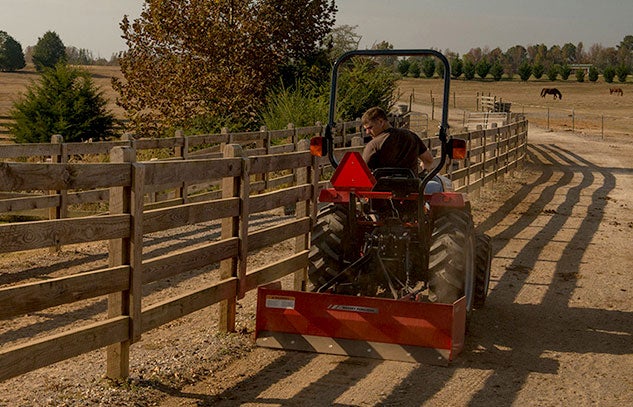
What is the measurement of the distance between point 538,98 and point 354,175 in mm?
90783

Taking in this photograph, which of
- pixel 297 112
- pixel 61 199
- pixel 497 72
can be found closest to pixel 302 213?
pixel 61 199

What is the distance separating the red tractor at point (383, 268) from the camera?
281 inches

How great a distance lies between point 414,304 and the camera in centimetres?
713

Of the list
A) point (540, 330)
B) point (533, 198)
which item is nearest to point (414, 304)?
point (540, 330)

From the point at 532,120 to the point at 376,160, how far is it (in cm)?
5615

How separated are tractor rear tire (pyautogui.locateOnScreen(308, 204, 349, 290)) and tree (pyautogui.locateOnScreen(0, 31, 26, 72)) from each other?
12114 centimetres

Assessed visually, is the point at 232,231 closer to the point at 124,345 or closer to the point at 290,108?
the point at 124,345

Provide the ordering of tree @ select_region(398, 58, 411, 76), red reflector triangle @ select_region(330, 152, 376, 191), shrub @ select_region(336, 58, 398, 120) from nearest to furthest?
1. red reflector triangle @ select_region(330, 152, 376, 191)
2. shrub @ select_region(336, 58, 398, 120)
3. tree @ select_region(398, 58, 411, 76)

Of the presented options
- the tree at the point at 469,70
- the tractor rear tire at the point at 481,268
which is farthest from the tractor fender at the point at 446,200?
the tree at the point at 469,70

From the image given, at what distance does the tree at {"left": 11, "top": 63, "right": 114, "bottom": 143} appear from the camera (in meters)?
25.0

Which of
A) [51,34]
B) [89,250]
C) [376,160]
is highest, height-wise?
[51,34]

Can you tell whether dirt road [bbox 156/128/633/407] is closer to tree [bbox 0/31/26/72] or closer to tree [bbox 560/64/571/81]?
tree [bbox 560/64/571/81]

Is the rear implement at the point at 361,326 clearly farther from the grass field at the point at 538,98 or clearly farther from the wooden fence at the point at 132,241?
the grass field at the point at 538,98

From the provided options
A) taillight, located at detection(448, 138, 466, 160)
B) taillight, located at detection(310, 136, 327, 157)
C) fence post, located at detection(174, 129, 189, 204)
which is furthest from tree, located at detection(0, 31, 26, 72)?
taillight, located at detection(448, 138, 466, 160)
